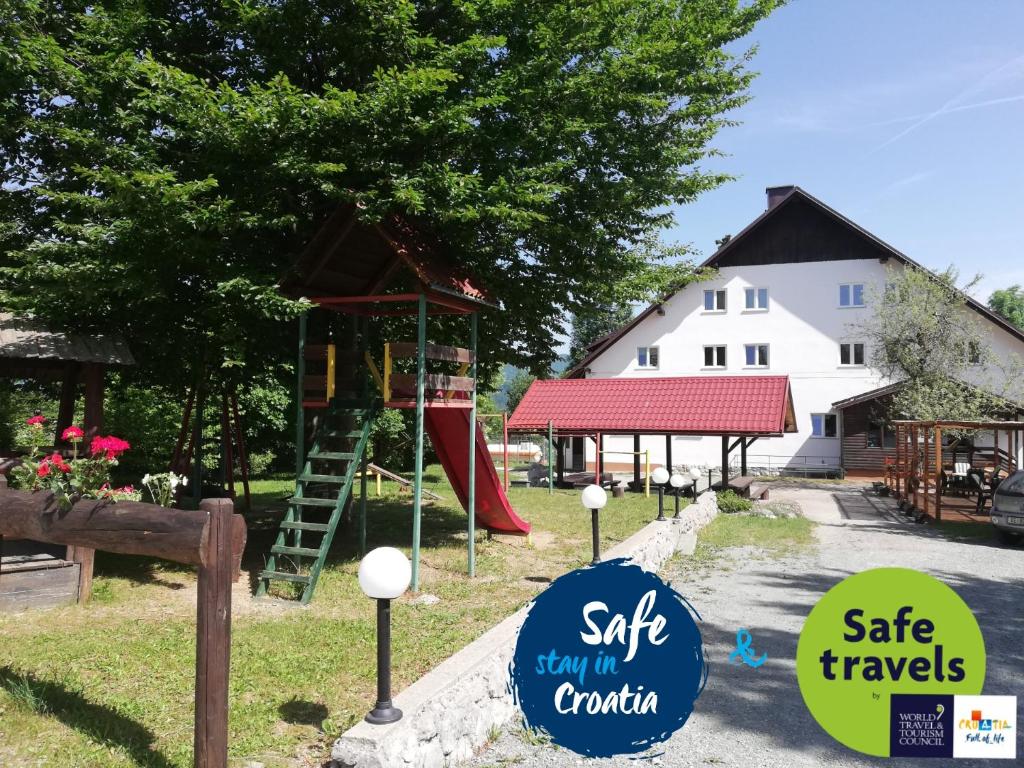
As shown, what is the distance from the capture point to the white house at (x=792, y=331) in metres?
Answer: 29.6

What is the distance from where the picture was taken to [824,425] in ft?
101

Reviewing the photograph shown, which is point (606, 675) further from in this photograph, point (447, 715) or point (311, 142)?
point (311, 142)

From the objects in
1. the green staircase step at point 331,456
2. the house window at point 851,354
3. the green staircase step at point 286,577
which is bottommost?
the green staircase step at point 286,577

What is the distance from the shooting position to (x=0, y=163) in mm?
9773

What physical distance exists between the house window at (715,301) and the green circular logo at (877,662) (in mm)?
26928

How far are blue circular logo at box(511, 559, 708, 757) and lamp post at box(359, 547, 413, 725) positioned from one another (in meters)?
1.56

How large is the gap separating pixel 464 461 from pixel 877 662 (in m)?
→ 6.84

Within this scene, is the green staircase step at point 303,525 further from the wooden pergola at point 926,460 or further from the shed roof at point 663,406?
the shed roof at point 663,406

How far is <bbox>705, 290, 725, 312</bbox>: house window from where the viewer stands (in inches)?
1283

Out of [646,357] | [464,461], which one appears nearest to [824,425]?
[646,357]

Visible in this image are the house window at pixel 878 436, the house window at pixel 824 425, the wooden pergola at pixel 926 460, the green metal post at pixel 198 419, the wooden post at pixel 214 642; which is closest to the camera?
the wooden post at pixel 214 642

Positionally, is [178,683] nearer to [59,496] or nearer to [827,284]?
[59,496]

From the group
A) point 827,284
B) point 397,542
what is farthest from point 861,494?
point 397,542

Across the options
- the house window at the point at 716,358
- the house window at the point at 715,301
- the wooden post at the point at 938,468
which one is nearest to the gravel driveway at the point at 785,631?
the wooden post at the point at 938,468
